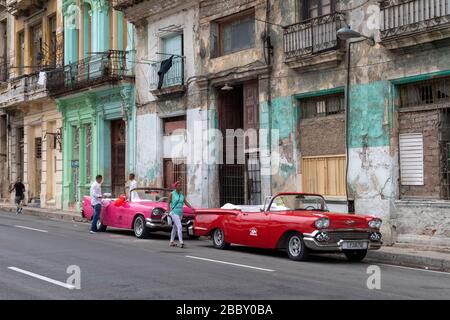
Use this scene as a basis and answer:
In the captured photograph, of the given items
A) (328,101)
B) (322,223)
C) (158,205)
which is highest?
(328,101)

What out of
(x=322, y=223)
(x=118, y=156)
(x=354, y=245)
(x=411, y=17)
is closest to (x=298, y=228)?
(x=322, y=223)

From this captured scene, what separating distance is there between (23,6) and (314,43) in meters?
20.3

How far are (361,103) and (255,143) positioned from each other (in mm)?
4678

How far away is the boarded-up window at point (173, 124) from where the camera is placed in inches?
922

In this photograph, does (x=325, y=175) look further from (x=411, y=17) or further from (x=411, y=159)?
(x=411, y=17)

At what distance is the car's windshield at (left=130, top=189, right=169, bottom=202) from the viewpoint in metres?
18.1

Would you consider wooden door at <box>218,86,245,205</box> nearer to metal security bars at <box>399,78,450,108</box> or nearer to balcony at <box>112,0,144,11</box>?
balcony at <box>112,0,144,11</box>

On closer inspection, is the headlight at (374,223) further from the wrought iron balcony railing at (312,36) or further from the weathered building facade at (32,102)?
the weathered building facade at (32,102)

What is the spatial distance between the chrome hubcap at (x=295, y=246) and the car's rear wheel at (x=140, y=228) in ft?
17.7

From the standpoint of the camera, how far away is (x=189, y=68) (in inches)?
891

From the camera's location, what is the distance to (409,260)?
13.2m

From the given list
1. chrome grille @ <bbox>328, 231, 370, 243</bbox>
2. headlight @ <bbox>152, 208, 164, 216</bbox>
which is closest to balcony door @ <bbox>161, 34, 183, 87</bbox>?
headlight @ <bbox>152, 208, 164, 216</bbox>

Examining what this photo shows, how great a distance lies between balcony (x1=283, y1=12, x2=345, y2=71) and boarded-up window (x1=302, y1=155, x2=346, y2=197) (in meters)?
2.60

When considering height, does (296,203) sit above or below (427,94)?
below
